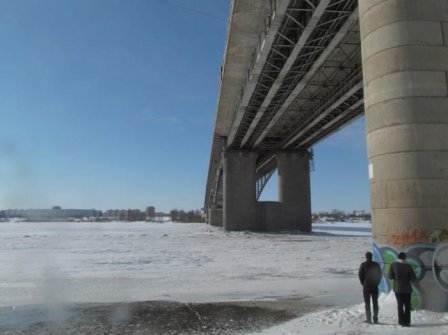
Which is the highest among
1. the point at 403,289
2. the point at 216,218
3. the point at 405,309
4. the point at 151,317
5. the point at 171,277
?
the point at 216,218

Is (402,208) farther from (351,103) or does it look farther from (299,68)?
(351,103)

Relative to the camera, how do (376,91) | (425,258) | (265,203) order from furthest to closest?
(265,203)
(376,91)
(425,258)

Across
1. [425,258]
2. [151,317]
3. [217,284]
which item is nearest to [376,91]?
[425,258]

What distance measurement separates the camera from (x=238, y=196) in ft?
172

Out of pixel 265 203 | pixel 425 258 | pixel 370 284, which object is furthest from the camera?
pixel 265 203

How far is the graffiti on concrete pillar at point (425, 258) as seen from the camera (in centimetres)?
880

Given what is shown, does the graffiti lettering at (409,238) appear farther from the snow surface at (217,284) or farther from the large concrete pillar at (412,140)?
the snow surface at (217,284)

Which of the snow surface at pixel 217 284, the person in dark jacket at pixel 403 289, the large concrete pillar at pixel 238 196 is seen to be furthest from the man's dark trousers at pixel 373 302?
the large concrete pillar at pixel 238 196

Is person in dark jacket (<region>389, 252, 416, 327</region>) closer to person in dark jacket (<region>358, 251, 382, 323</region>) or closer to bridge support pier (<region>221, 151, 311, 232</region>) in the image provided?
person in dark jacket (<region>358, 251, 382, 323</region>)

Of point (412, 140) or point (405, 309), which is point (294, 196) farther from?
point (405, 309)

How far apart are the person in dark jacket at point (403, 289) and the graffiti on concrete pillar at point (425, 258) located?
0.88 meters

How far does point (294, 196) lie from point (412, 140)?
146 ft

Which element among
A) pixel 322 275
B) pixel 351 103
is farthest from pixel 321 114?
pixel 322 275

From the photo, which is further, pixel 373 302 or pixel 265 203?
pixel 265 203
